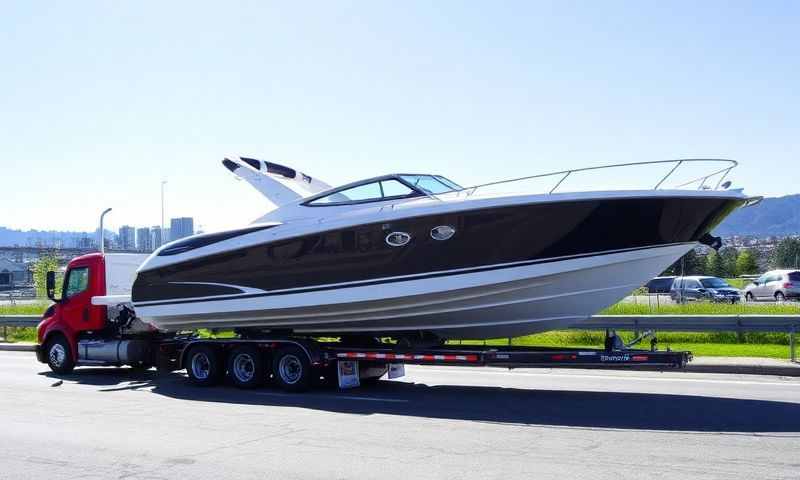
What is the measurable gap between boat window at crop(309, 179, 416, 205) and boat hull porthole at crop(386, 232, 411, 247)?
77 centimetres

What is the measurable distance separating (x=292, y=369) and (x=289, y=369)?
2.0 inches

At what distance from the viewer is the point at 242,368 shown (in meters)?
13.6

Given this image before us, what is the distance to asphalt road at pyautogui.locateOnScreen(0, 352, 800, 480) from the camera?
7344mm

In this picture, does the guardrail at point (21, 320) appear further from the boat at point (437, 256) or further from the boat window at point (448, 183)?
the boat window at point (448, 183)

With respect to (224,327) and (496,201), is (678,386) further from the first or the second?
(224,327)

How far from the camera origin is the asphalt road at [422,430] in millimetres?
7344

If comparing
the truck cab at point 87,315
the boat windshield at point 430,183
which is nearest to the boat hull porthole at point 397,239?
the boat windshield at point 430,183

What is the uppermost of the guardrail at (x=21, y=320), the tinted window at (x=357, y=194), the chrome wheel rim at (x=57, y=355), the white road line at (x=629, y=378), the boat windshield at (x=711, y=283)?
the tinted window at (x=357, y=194)

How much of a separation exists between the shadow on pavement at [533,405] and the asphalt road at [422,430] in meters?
0.03

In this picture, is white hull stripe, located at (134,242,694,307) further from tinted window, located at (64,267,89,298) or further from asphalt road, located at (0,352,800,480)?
tinted window, located at (64,267,89,298)

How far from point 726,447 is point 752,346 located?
10331mm

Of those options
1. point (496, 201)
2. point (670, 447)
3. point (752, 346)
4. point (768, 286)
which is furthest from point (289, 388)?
point (768, 286)

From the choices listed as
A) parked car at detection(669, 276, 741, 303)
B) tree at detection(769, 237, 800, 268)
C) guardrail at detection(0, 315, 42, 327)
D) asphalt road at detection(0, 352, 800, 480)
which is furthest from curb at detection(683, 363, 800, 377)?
tree at detection(769, 237, 800, 268)

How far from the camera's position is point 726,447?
787cm
